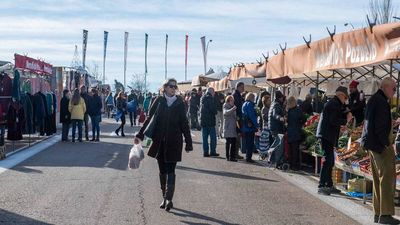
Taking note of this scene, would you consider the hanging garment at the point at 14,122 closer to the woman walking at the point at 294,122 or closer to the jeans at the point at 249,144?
the jeans at the point at 249,144

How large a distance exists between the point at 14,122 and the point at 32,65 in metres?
3.04

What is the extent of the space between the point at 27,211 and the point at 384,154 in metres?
4.96

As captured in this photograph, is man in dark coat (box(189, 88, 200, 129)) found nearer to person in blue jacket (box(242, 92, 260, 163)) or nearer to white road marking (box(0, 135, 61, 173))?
white road marking (box(0, 135, 61, 173))

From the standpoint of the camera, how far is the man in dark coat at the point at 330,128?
10500 millimetres

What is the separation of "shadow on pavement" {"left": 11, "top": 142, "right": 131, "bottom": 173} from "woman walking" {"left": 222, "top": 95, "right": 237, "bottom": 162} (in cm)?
256

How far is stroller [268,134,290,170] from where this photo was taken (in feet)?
45.9

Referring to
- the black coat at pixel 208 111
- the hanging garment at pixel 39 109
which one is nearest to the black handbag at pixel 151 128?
the black coat at pixel 208 111

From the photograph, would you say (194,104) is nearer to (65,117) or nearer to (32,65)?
(65,117)

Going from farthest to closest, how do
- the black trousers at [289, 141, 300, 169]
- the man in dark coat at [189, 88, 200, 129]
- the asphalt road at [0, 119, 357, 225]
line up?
the man in dark coat at [189, 88, 200, 129] → the black trousers at [289, 141, 300, 169] → the asphalt road at [0, 119, 357, 225]

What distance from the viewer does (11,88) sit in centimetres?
1806

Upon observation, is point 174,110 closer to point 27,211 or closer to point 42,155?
point 27,211

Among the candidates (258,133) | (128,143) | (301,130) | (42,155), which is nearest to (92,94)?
(128,143)

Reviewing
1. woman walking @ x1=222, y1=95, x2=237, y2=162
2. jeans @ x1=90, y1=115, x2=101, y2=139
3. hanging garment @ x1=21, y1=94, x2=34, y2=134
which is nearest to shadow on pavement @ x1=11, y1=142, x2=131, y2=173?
hanging garment @ x1=21, y1=94, x2=34, y2=134

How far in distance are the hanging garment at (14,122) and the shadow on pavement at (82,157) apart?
115 cm
